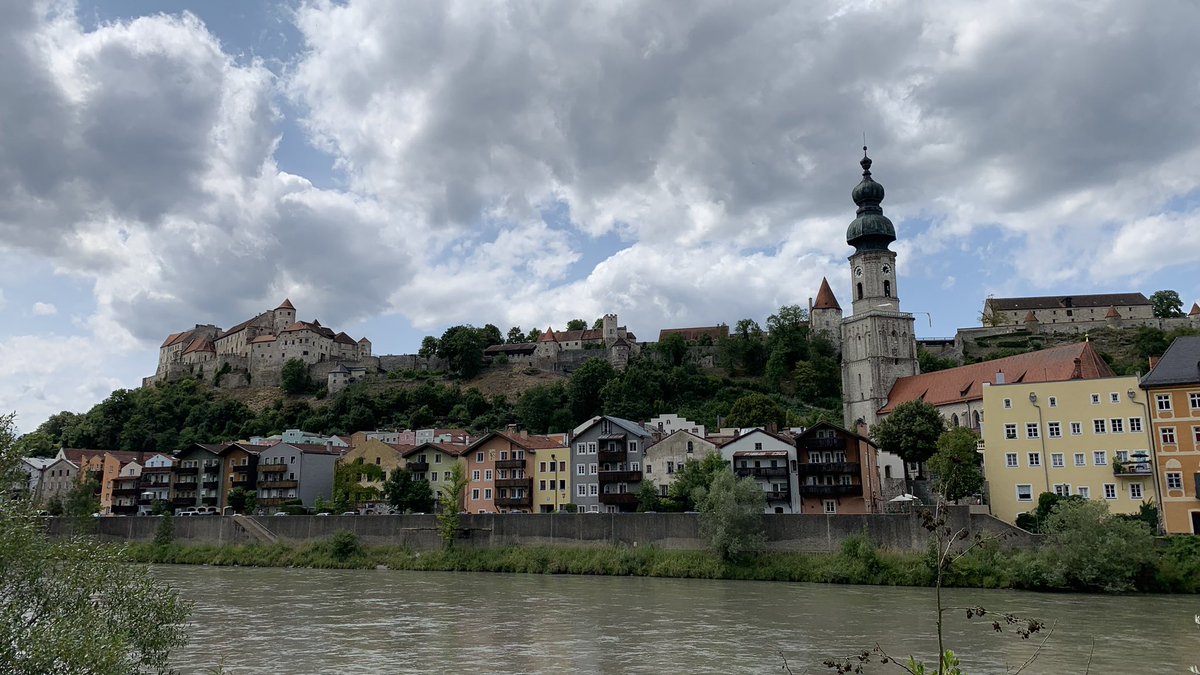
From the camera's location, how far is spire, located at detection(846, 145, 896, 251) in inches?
3406

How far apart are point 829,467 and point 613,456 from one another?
46.7ft

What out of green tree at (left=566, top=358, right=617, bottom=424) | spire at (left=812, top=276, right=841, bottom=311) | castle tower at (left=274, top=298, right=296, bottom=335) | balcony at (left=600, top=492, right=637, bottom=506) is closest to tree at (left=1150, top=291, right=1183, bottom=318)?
spire at (left=812, top=276, right=841, bottom=311)

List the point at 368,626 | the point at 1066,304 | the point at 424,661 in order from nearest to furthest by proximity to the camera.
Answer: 1. the point at 424,661
2. the point at 368,626
3. the point at 1066,304

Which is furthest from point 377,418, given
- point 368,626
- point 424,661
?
point 424,661

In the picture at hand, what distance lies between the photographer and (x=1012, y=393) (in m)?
48.3

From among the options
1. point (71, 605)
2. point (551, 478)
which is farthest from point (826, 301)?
point (71, 605)

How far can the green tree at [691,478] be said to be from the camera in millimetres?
54000

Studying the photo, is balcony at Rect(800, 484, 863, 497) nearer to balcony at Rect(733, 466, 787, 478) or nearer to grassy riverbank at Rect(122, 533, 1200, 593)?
balcony at Rect(733, 466, 787, 478)

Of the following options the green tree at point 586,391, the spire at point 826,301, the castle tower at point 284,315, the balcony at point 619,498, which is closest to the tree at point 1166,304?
the spire at point 826,301

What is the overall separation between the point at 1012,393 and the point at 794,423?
32868 millimetres

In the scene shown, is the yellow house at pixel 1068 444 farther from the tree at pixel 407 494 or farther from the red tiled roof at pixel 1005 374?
the tree at pixel 407 494

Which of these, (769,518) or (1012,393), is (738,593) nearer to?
(769,518)

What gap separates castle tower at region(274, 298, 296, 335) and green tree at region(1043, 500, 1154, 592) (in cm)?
13362

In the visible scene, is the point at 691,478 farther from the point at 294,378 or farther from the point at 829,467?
the point at 294,378
